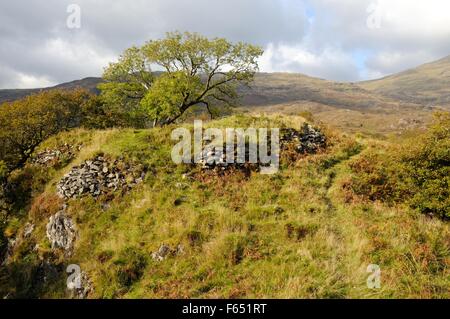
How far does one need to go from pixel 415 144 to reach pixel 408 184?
223 centimetres

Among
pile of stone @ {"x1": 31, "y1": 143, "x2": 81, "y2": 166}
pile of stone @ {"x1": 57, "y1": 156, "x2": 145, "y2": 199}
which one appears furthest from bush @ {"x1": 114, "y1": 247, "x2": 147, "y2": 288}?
pile of stone @ {"x1": 31, "y1": 143, "x2": 81, "y2": 166}

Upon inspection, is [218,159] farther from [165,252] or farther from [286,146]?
[165,252]

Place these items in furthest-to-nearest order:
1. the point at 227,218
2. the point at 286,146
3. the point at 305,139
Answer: the point at 305,139, the point at 286,146, the point at 227,218

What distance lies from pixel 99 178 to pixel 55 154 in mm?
6097

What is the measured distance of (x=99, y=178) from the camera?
65.7 feet

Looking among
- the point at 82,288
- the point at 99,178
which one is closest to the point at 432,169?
the point at 82,288

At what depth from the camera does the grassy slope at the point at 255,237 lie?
1218cm

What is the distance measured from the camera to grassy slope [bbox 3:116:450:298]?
480 inches

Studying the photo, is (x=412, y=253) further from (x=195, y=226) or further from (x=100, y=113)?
(x=100, y=113)

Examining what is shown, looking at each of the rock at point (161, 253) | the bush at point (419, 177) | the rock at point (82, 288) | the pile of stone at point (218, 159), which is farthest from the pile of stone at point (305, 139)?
the rock at point (82, 288)

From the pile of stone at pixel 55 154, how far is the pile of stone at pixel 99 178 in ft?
9.67

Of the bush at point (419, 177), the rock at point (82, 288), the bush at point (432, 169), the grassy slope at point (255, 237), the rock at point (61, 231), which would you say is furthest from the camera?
the rock at point (61, 231)

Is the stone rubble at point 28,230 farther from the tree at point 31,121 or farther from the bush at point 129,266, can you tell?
the tree at point 31,121

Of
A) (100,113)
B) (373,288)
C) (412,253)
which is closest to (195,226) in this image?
(373,288)
